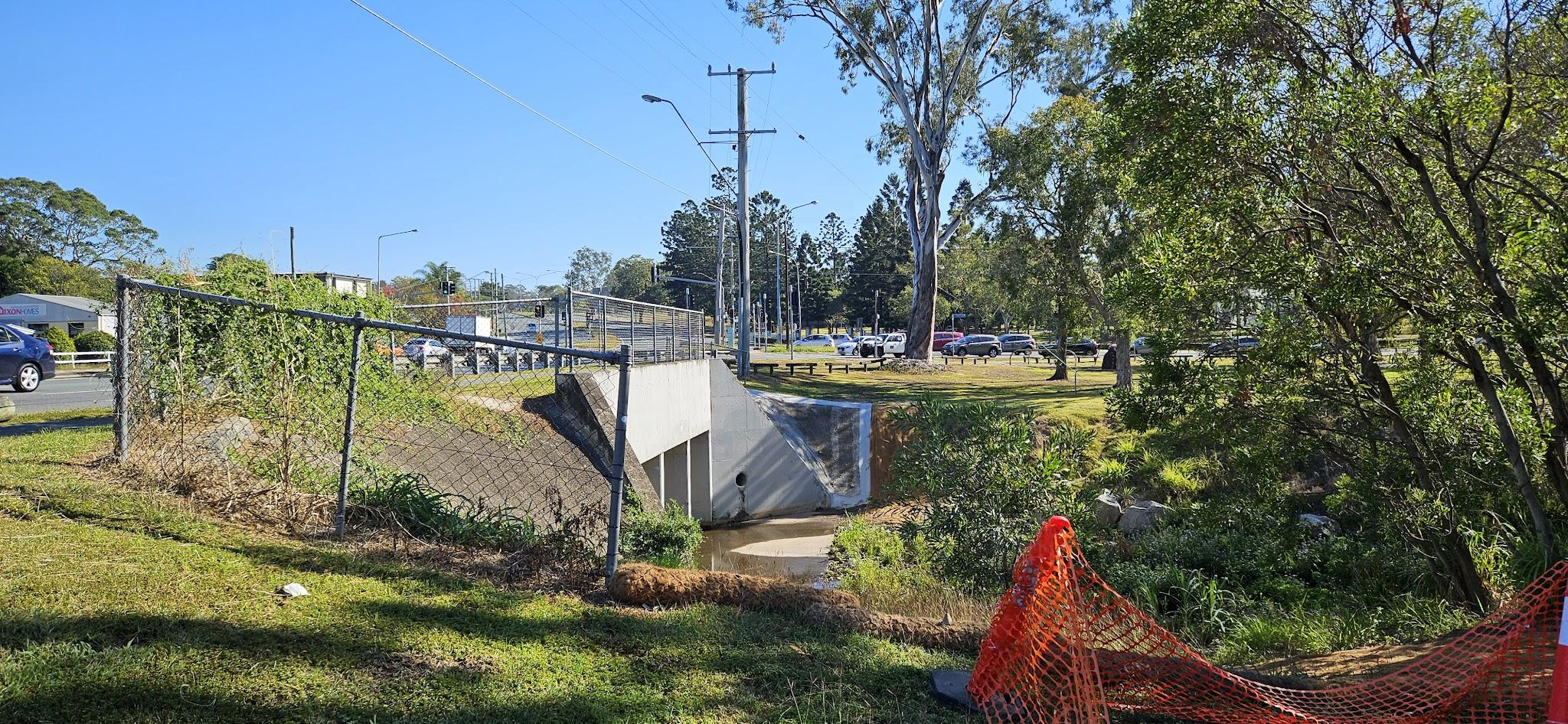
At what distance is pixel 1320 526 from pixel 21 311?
5863cm

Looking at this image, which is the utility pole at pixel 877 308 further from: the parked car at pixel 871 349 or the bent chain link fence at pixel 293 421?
the bent chain link fence at pixel 293 421

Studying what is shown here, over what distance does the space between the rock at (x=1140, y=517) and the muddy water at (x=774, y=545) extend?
5229 mm

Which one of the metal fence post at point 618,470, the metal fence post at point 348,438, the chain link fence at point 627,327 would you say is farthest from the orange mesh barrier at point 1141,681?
the chain link fence at point 627,327

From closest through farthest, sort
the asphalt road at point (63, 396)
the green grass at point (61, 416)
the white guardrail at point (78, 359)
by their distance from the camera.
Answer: the green grass at point (61, 416) < the asphalt road at point (63, 396) < the white guardrail at point (78, 359)

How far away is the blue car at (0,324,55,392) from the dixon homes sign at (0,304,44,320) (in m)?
34.9

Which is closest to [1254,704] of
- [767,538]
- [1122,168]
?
[1122,168]

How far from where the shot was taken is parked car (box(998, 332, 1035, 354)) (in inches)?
2135

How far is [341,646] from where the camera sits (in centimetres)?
392

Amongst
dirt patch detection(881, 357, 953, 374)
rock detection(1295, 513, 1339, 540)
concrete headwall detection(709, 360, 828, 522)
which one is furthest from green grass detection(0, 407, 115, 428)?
dirt patch detection(881, 357, 953, 374)

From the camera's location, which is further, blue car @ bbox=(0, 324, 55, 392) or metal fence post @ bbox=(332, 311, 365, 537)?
blue car @ bbox=(0, 324, 55, 392)

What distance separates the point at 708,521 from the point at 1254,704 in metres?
18.4

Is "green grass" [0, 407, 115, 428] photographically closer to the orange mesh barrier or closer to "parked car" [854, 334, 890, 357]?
the orange mesh barrier

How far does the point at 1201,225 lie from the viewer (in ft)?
27.2

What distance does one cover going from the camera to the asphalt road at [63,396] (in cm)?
1479
